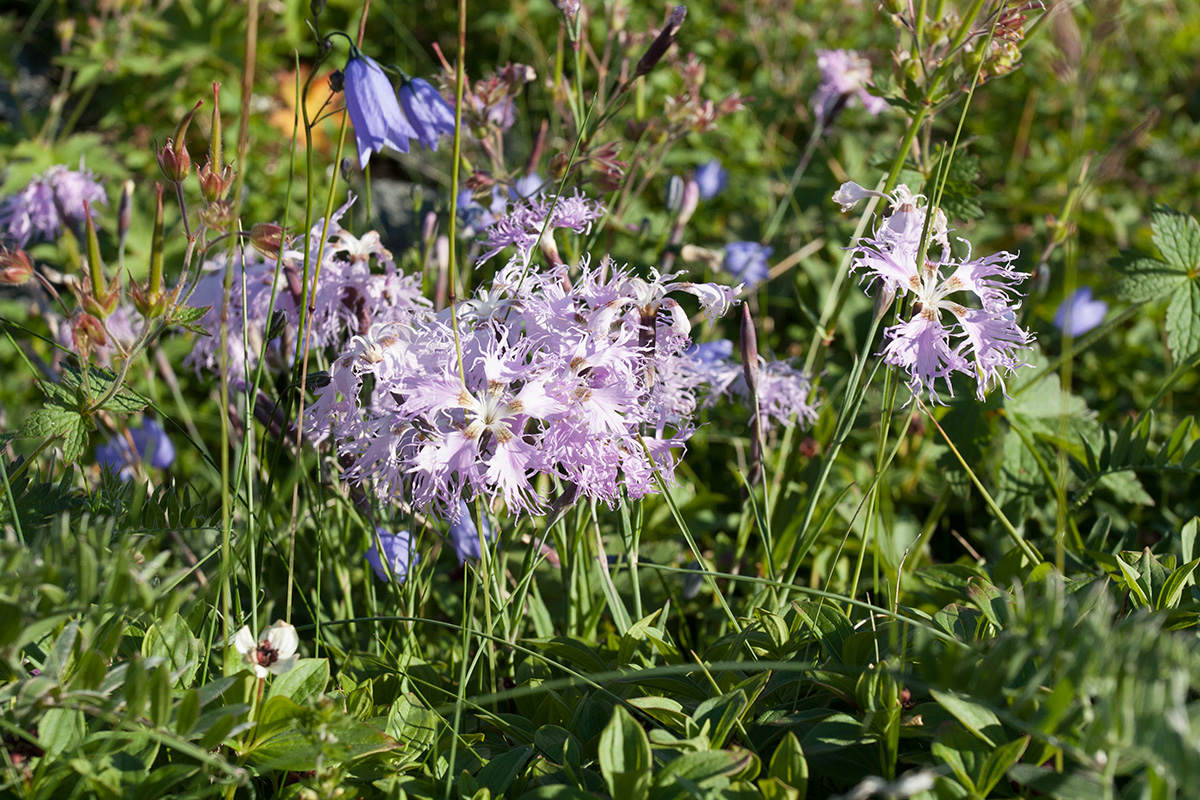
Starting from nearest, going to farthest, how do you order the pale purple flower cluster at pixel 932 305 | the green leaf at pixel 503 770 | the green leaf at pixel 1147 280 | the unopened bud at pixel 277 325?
the green leaf at pixel 503 770, the pale purple flower cluster at pixel 932 305, the unopened bud at pixel 277 325, the green leaf at pixel 1147 280

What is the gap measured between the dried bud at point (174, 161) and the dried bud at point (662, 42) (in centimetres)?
68

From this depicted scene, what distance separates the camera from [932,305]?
1136mm

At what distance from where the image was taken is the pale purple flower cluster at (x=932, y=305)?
1102 mm

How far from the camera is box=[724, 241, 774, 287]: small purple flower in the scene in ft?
7.09

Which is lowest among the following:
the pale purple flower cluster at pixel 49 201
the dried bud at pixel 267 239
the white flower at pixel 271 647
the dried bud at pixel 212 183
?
the white flower at pixel 271 647

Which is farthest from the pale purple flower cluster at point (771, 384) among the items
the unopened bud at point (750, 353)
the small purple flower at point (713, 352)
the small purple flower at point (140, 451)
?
the small purple flower at point (140, 451)

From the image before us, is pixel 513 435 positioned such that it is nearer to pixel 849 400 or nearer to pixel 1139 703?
pixel 849 400

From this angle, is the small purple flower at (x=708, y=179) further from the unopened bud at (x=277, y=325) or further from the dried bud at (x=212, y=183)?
the dried bud at (x=212, y=183)

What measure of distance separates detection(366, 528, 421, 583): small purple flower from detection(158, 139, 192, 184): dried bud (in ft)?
1.85

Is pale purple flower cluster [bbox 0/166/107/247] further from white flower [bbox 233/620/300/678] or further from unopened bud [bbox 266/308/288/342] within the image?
white flower [bbox 233/620/300/678]

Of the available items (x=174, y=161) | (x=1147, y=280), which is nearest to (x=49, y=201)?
(x=174, y=161)

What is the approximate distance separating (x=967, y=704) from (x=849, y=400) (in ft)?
1.38

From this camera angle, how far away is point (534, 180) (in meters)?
2.10

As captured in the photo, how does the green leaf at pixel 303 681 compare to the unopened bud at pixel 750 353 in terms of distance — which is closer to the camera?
the green leaf at pixel 303 681
